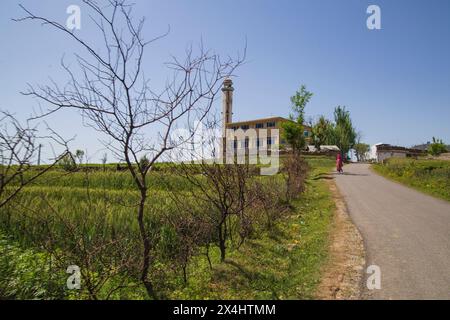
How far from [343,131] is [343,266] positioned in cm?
5736

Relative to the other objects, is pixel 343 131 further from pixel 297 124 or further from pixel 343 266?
pixel 343 266

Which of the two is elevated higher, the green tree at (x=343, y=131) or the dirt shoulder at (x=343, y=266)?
the green tree at (x=343, y=131)

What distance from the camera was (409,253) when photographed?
5578 millimetres

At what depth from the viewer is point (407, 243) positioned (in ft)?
20.3

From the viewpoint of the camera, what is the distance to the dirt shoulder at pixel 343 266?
4.13m

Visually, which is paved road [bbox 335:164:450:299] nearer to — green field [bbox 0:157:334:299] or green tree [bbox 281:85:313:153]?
green field [bbox 0:157:334:299]

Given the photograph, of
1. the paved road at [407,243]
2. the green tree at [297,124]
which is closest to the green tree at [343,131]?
the green tree at [297,124]

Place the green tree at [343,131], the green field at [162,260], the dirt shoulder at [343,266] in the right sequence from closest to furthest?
the dirt shoulder at [343,266], the green field at [162,260], the green tree at [343,131]

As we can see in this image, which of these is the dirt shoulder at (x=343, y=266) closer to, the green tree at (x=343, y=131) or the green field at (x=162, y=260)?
the green field at (x=162, y=260)

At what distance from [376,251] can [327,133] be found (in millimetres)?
55373

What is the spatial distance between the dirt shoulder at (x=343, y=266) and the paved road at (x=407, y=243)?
167 millimetres

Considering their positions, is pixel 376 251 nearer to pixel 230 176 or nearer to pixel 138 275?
pixel 230 176
